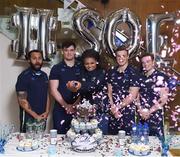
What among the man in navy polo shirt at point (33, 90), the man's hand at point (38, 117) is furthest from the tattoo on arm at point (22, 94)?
the man's hand at point (38, 117)

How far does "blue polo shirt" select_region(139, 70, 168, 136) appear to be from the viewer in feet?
10.2

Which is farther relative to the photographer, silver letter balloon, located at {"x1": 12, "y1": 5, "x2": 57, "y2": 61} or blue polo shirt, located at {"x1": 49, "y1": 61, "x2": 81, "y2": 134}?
silver letter balloon, located at {"x1": 12, "y1": 5, "x2": 57, "y2": 61}

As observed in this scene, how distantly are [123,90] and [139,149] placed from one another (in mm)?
782

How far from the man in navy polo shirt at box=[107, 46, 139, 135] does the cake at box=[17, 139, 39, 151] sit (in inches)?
34.8

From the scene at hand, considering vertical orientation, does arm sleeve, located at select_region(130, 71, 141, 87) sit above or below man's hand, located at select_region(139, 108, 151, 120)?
above

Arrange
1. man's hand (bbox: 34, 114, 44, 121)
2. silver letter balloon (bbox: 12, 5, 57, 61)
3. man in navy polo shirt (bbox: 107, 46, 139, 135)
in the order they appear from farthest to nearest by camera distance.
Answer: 1. silver letter balloon (bbox: 12, 5, 57, 61)
2. man's hand (bbox: 34, 114, 44, 121)
3. man in navy polo shirt (bbox: 107, 46, 139, 135)

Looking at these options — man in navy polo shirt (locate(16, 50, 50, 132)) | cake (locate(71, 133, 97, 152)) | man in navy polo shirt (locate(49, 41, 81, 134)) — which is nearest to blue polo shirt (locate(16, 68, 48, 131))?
man in navy polo shirt (locate(16, 50, 50, 132))

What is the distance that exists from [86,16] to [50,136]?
4.27ft

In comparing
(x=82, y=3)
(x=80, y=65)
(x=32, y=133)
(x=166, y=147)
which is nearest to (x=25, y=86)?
(x=80, y=65)

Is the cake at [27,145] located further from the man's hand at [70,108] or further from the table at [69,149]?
the man's hand at [70,108]

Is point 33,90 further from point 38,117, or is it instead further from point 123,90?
point 123,90

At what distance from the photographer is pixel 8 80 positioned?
3.86 m

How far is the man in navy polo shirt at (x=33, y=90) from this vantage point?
3.31 meters

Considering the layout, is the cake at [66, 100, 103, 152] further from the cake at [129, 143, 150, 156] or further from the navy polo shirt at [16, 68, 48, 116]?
the navy polo shirt at [16, 68, 48, 116]
